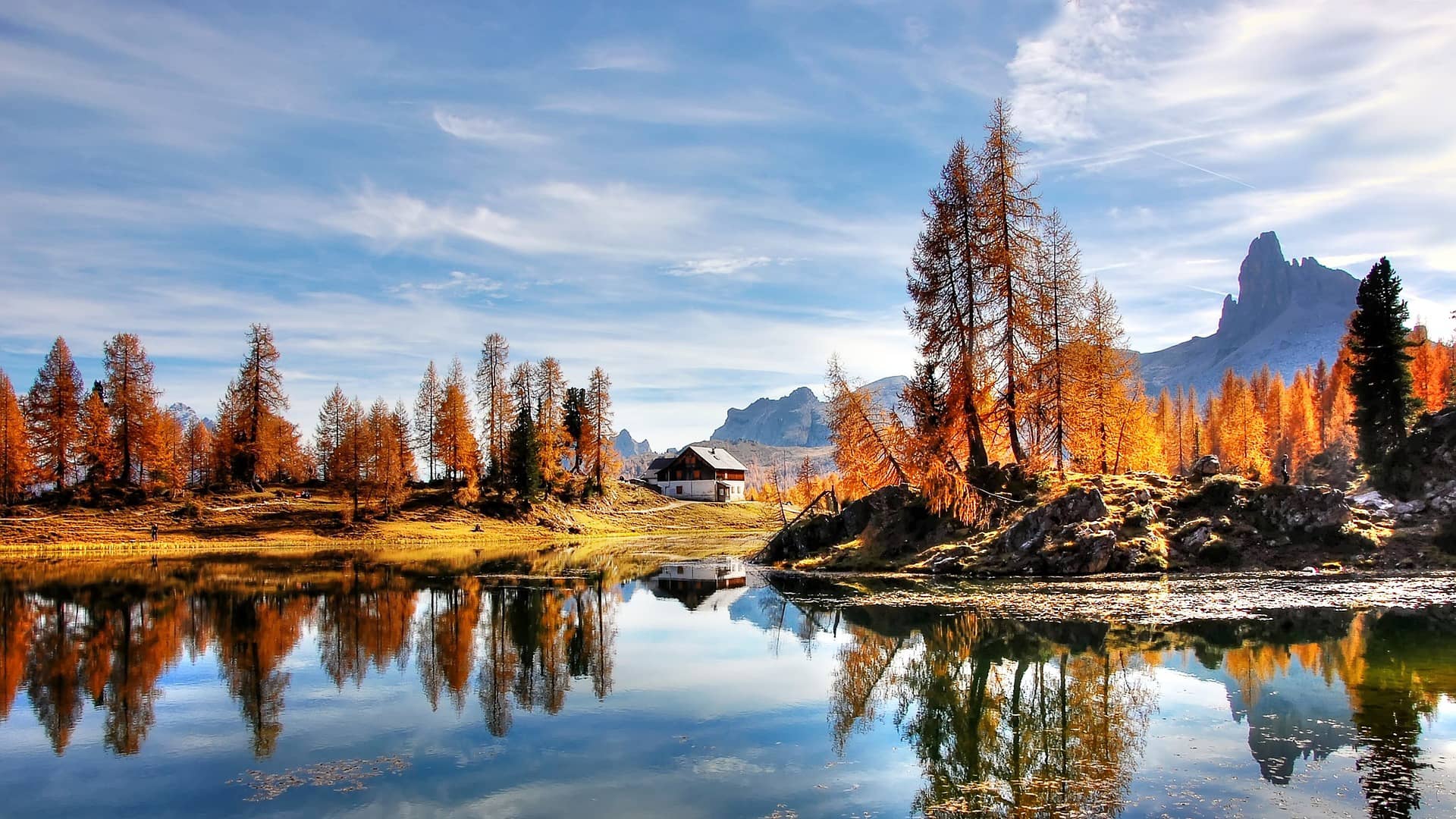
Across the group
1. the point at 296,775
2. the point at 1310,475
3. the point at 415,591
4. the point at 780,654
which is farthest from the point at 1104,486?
the point at 1310,475

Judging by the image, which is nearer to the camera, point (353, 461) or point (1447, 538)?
point (1447, 538)

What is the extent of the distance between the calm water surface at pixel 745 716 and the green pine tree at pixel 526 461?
209ft

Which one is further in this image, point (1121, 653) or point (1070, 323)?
point (1070, 323)

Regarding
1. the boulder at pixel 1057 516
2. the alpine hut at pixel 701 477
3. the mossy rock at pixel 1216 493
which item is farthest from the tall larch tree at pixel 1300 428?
the alpine hut at pixel 701 477

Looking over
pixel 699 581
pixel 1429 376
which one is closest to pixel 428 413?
pixel 699 581

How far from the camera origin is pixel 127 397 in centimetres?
8212

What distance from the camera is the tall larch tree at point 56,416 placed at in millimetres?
80125

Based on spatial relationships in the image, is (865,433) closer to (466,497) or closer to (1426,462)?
(1426,462)

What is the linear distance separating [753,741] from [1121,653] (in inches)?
423

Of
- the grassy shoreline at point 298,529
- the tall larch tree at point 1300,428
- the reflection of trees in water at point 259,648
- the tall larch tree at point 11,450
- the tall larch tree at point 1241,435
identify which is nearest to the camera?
the reflection of trees in water at point 259,648

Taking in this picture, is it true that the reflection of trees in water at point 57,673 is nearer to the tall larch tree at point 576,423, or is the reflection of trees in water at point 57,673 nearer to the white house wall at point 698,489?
the tall larch tree at point 576,423

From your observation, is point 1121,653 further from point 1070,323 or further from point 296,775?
point 1070,323

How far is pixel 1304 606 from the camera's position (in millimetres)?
25766

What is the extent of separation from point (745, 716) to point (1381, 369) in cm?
6145
